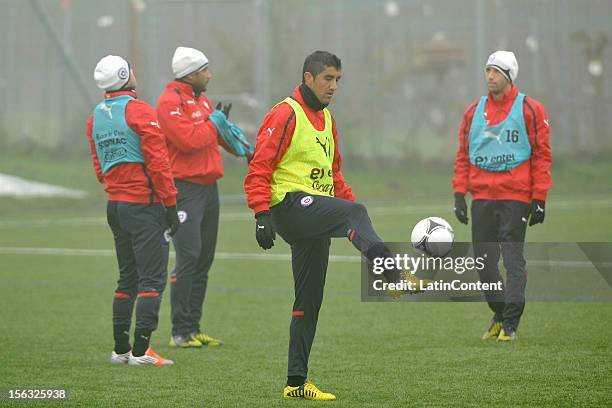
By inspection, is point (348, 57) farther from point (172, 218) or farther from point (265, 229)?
point (265, 229)

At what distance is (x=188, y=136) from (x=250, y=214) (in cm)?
1410

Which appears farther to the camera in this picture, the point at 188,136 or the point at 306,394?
the point at 188,136

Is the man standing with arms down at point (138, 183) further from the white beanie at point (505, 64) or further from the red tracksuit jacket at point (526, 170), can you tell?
the white beanie at point (505, 64)

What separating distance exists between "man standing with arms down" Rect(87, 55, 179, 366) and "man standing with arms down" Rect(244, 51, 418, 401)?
1554 millimetres

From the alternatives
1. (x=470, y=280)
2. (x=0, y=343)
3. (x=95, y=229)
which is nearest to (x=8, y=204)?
(x=95, y=229)

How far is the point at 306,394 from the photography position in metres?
7.20

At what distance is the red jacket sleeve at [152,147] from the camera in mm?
8539

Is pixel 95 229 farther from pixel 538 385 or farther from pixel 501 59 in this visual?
pixel 538 385

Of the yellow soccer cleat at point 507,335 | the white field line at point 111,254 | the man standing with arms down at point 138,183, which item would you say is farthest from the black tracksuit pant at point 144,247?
the white field line at point 111,254

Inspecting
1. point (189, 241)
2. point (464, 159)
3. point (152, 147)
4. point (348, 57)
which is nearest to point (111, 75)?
point (152, 147)

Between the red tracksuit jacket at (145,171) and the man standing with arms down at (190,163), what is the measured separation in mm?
927

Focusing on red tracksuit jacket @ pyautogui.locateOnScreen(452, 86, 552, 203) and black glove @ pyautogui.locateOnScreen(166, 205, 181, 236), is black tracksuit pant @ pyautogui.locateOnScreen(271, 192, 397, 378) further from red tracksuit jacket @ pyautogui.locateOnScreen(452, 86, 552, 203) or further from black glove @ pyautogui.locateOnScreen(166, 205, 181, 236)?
red tracksuit jacket @ pyautogui.locateOnScreen(452, 86, 552, 203)

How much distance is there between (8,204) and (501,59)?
17.6 metres
